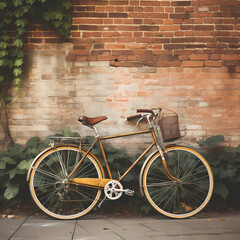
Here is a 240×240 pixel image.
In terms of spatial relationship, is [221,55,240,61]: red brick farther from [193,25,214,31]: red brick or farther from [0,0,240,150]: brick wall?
[193,25,214,31]: red brick

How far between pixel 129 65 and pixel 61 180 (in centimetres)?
191

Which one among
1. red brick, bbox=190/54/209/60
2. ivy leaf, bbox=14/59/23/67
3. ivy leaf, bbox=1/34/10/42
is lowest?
ivy leaf, bbox=14/59/23/67

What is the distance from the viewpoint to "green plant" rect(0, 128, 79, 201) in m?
3.61

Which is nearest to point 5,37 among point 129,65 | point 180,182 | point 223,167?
point 129,65

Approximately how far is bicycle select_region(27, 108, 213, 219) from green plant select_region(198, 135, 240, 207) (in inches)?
6.8

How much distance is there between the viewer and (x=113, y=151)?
387cm

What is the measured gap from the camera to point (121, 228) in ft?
10.3

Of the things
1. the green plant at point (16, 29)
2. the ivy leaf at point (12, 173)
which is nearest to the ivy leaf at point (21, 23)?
the green plant at point (16, 29)

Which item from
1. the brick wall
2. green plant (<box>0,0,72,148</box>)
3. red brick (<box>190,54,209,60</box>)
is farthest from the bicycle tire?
red brick (<box>190,54,209,60</box>)

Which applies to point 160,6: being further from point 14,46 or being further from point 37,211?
point 37,211

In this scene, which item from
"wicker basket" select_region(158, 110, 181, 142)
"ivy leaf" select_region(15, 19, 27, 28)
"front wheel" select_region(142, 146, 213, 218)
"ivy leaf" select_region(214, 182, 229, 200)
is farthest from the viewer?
"ivy leaf" select_region(15, 19, 27, 28)

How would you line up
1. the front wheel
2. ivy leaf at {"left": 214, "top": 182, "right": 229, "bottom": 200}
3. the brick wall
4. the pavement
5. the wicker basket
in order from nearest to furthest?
the pavement < the wicker basket < the front wheel < ivy leaf at {"left": 214, "top": 182, "right": 229, "bottom": 200} < the brick wall

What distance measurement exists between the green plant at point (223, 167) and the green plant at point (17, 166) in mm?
1943

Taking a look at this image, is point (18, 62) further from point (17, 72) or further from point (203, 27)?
point (203, 27)
